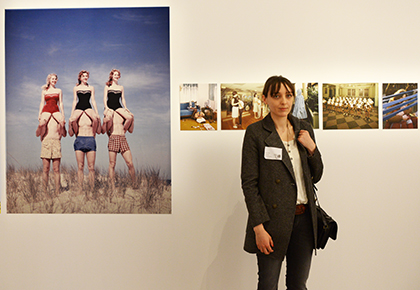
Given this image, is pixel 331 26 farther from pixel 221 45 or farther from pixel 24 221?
pixel 24 221

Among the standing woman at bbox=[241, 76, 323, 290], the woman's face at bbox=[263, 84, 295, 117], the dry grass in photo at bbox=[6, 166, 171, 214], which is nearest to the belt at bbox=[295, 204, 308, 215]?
the standing woman at bbox=[241, 76, 323, 290]

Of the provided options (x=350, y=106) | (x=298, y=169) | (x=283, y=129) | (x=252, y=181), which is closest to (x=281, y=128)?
(x=283, y=129)

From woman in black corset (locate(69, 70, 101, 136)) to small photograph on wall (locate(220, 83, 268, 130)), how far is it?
975 millimetres

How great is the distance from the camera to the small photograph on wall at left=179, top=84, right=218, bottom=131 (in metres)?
2.35

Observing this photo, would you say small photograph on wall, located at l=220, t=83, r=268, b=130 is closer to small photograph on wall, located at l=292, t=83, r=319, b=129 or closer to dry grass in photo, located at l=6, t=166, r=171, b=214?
small photograph on wall, located at l=292, t=83, r=319, b=129

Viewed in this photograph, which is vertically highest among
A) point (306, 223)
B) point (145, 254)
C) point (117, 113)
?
point (117, 113)

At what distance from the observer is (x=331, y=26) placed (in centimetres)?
234

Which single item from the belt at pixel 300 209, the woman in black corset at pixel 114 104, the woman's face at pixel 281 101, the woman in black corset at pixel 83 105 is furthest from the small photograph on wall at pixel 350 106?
the woman in black corset at pixel 83 105

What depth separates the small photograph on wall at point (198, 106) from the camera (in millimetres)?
2354

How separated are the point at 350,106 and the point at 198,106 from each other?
114cm

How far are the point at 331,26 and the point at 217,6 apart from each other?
2.85 ft

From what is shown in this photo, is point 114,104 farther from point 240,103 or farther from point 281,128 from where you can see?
point 281,128

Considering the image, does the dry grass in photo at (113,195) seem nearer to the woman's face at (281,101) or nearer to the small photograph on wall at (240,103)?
the small photograph on wall at (240,103)

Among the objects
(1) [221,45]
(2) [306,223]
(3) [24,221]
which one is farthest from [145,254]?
(1) [221,45]
